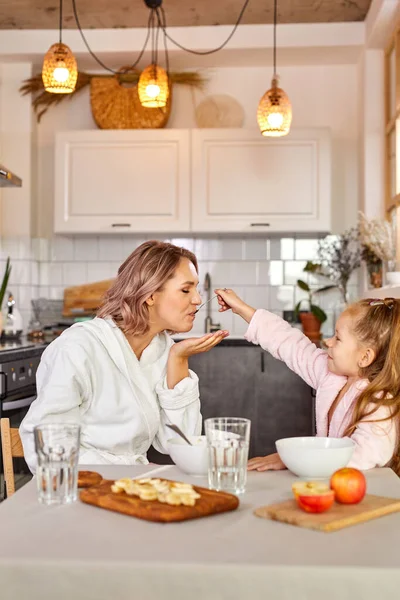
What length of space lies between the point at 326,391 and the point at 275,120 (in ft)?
7.75

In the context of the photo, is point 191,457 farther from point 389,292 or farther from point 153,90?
point 153,90

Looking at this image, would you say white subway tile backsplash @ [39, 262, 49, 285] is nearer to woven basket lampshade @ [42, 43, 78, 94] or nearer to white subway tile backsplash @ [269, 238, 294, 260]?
white subway tile backsplash @ [269, 238, 294, 260]

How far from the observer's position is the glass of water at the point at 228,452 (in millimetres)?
1466

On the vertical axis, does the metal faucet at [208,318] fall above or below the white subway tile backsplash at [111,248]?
below

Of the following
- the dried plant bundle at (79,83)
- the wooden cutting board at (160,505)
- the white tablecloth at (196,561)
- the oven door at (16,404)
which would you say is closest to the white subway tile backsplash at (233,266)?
the dried plant bundle at (79,83)

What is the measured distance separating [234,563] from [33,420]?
1.12 meters

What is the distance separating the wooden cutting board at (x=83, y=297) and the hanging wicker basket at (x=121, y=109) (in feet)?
3.51

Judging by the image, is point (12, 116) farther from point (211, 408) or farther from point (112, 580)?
point (112, 580)

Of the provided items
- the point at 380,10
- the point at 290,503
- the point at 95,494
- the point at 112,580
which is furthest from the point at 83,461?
the point at 380,10

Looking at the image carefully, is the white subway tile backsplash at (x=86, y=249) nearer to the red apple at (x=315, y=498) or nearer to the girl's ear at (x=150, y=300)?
the girl's ear at (x=150, y=300)

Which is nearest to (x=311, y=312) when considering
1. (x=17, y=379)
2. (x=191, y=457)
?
(x=17, y=379)

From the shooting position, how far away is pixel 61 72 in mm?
3998

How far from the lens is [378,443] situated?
1.79 metres

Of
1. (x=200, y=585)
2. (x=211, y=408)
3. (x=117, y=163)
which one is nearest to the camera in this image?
(x=200, y=585)
